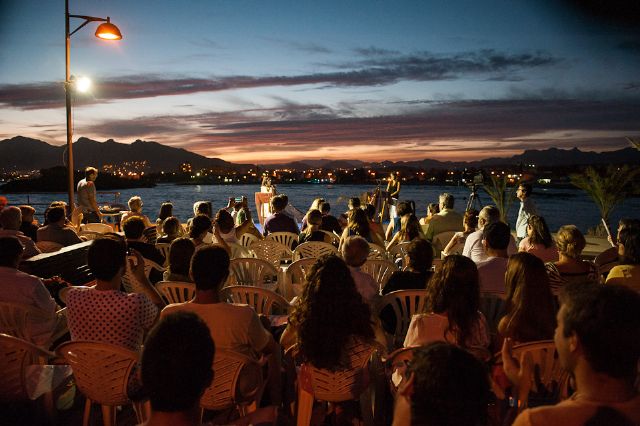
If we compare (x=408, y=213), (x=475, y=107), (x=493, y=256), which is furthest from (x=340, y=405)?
(x=475, y=107)

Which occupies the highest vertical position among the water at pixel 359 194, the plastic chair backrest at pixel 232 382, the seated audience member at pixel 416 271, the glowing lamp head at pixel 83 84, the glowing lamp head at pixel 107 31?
the glowing lamp head at pixel 107 31

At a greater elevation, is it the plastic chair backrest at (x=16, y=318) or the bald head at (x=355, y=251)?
the bald head at (x=355, y=251)

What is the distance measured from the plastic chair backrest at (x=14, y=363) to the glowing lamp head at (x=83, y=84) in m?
7.48

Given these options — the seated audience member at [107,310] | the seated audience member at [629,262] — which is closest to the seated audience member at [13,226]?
the seated audience member at [107,310]

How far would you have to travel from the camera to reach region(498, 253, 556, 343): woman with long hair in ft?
8.69

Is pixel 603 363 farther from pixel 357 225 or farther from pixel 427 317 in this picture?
pixel 357 225

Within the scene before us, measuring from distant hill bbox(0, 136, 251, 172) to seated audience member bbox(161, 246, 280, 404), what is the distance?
4810 cm

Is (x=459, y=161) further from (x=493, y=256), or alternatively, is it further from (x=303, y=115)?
(x=493, y=256)

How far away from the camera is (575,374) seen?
4.39 feet

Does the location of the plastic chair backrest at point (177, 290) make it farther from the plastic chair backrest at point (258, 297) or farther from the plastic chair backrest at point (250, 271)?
the plastic chair backrest at point (250, 271)

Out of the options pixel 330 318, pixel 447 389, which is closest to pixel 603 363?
pixel 447 389

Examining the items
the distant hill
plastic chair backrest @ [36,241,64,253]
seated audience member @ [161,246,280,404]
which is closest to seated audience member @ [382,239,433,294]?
seated audience member @ [161,246,280,404]

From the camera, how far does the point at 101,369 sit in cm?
232

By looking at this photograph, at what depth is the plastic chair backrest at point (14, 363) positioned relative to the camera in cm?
227
